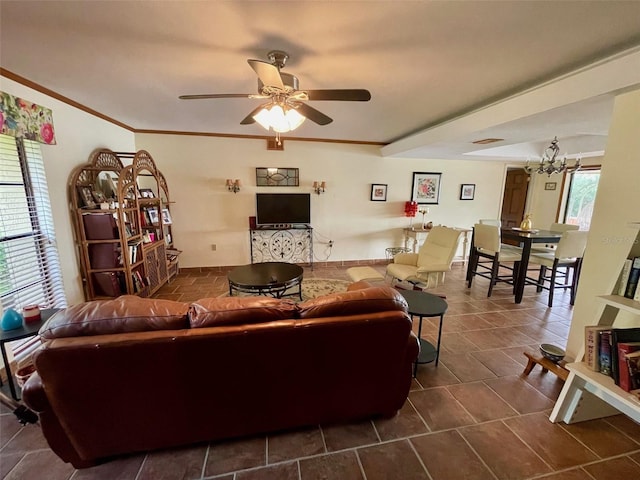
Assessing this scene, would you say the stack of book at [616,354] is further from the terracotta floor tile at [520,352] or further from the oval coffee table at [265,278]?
the oval coffee table at [265,278]

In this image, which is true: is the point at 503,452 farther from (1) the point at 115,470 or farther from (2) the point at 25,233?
(2) the point at 25,233

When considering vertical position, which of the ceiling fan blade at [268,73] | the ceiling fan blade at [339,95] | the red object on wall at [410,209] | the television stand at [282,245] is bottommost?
the television stand at [282,245]

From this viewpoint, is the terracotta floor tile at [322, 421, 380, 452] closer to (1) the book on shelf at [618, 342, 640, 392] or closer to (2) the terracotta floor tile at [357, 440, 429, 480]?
(2) the terracotta floor tile at [357, 440, 429, 480]

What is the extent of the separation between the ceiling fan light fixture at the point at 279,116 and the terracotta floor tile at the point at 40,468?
2.37 metres

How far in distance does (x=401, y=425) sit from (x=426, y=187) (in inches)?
182

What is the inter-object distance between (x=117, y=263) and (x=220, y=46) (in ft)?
8.39

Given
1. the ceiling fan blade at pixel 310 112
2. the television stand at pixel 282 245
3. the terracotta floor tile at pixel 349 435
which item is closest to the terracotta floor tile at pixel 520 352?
the terracotta floor tile at pixel 349 435

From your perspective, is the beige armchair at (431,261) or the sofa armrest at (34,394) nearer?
the sofa armrest at (34,394)

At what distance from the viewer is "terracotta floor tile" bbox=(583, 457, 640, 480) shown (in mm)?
Result: 1416

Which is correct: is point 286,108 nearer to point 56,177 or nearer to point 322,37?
point 322,37

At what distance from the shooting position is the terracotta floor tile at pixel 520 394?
1.87 m

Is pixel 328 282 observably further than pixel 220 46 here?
Yes

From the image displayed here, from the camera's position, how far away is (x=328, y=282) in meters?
4.38

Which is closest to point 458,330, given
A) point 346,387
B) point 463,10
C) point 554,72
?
point 346,387
